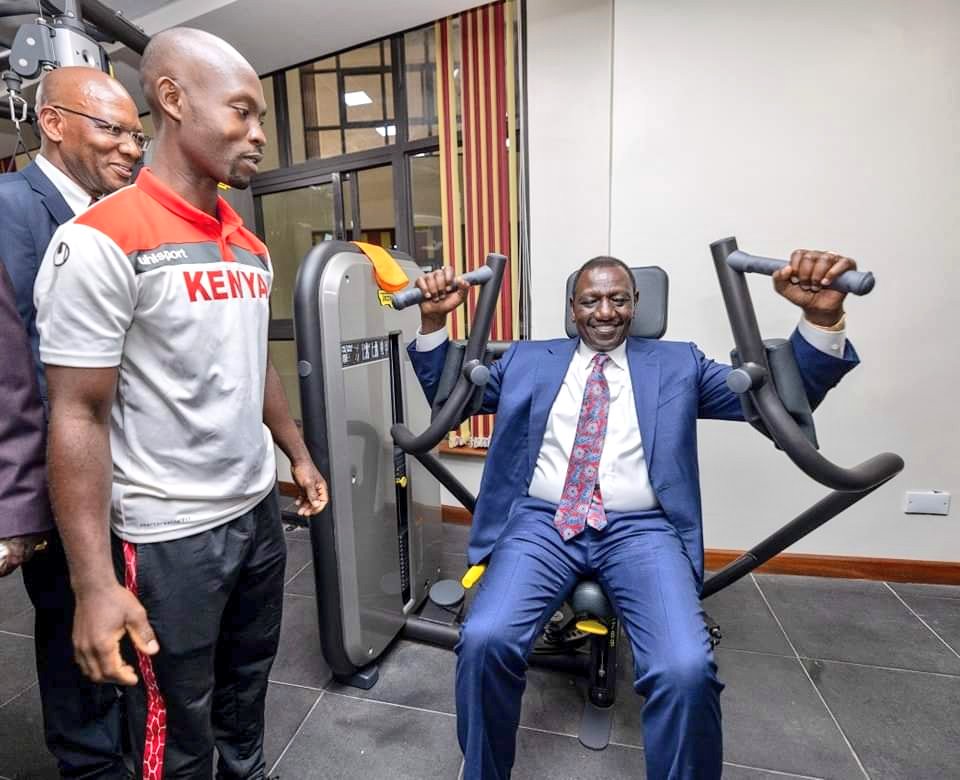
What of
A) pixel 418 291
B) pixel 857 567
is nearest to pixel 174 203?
pixel 418 291

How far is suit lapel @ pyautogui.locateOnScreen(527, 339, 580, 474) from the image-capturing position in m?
1.64

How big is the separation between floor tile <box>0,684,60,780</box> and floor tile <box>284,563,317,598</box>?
954 mm

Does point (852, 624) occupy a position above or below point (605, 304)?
A: below

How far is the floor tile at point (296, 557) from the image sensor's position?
2.64 metres

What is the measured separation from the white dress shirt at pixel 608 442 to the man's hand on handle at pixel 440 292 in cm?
9

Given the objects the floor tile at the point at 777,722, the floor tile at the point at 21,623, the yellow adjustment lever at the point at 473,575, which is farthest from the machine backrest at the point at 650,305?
the floor tile at the point at 21,623

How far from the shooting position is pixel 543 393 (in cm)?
166

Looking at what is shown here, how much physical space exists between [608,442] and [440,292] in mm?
686

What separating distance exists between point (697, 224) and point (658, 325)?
2.84 feet

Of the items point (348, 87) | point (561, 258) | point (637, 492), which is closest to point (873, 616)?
point (637, 492)

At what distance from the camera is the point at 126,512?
2.92 feet

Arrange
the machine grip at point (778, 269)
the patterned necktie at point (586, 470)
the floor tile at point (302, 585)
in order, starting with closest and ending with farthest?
the machine grip at point (778, 269)
the patterned necktie at point (586, 470)
the floor tile at point (302, 585)

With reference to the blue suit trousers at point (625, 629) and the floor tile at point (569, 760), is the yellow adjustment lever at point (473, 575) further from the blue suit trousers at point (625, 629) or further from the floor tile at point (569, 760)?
the floor tile at point (569, 760)

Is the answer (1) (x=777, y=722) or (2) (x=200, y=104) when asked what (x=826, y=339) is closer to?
(1) (x=777, y=722)
